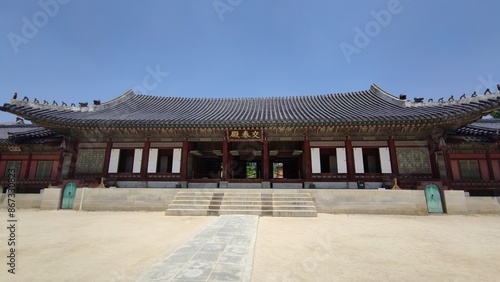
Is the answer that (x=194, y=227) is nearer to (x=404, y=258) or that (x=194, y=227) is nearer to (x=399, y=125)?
(x=404, y=258)

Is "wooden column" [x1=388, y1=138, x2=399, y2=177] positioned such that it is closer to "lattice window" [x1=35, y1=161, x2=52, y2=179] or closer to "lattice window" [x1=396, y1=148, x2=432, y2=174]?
"lattice window" [x1=396, y1=148, x2=432, y2=174]

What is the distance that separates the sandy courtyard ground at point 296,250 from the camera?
3572 millimetres

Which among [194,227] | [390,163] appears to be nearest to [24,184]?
[194,227]

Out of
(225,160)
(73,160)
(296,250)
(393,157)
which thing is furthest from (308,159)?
(73,160)

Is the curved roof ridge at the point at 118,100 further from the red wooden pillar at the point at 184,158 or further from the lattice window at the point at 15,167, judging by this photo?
the red wooden pillar at the point at 184,158

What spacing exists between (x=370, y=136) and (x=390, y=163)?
1.91 meters

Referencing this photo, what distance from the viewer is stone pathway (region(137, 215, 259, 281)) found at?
10.8 feet

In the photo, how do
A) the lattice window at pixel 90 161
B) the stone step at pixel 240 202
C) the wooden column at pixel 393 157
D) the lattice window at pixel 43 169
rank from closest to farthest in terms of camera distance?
1. the stone step at pixel 240 202
2. the wooden column at pixel 393 157
3. the lattice window at pixel 90 161
4. the lattice window at pixel 43 169

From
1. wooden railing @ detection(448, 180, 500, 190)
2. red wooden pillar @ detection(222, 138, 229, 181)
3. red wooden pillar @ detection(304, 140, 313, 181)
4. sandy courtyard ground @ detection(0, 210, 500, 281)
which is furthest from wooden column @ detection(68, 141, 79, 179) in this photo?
wooden railing @ detection(448, 180, 500, 190)

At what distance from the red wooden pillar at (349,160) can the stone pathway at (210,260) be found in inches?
369

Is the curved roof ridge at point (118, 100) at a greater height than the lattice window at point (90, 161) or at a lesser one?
greater

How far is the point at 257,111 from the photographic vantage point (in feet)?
56.1

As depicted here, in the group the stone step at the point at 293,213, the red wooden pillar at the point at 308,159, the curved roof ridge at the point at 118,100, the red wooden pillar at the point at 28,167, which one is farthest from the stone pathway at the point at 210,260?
the red wooden pillar at the point at 28,167

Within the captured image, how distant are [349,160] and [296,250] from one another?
10.1m
